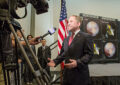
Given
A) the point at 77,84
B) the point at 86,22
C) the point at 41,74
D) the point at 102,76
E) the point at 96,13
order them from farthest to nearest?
the point at 96,13 < the point at 86,22 < the point at 102,76 < the point at 77,84 < the point at 41,74

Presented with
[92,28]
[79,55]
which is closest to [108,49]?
[92,28]

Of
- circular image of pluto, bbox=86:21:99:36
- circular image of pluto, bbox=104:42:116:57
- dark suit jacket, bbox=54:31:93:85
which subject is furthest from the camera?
circular image of pluto, bbox=104:42:116:57

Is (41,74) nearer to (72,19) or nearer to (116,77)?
(72,19)

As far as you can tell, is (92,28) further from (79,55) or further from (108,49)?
(79,55)

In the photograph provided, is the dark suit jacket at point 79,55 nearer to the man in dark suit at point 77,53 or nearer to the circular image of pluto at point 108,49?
the man in dark suit at point 77,53

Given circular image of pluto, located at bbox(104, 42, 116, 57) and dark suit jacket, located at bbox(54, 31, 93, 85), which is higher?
dark suit jacket, located at bbox(54, 31, 93, 85)

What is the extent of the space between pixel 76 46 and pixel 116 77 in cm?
151

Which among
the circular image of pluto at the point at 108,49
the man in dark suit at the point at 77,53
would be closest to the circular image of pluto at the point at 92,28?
the circular image of pluto at the point at 108,49

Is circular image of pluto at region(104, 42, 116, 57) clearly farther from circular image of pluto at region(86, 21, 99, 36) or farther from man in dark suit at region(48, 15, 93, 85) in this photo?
man in dark suit at region(48, 15, 93, 85)

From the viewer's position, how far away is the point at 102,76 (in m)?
2.38

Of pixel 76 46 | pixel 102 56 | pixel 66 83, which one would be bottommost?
pixel 102 56

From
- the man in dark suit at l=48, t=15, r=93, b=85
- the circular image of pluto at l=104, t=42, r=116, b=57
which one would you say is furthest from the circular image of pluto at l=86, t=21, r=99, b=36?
the man in dark suit at l=48, t=15, r=93, b=85

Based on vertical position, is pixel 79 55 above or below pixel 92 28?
above

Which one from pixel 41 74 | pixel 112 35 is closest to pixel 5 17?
pixel 41 74
